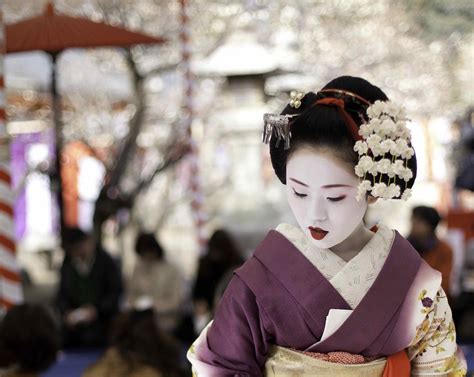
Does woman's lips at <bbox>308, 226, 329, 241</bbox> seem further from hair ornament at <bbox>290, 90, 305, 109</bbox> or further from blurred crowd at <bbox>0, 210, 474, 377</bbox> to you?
blurred crowd at <bbox>0, 210, 474, 377</bbox>

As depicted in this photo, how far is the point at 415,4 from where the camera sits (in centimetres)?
1020

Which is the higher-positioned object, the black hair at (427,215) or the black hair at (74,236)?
the black hair at (427,215)

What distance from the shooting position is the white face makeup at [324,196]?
221cm

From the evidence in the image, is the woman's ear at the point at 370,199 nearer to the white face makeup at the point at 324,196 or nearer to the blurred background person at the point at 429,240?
the white face makeup at the point at 324,196

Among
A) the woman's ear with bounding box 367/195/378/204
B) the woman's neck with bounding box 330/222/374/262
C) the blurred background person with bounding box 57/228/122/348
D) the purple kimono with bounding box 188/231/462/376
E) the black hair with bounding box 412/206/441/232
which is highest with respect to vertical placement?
the woman's ear with bounding box 367/195/378/204

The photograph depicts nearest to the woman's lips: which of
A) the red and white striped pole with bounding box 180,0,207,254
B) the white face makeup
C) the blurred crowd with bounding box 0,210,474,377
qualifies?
the white face makeup

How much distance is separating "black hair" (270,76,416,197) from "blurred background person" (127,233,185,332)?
404 cm

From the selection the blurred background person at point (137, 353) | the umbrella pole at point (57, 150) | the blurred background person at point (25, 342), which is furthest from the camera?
the umbrella pole at point (57, 150)

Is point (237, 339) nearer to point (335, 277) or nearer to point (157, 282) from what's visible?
point (335, 277)

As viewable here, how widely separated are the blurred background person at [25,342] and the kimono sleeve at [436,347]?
1.69 meters

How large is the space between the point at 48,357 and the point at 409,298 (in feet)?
5.87

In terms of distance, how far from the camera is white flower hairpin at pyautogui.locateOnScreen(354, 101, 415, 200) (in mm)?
2145

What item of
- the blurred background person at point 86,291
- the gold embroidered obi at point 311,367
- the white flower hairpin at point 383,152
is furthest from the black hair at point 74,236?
the white flower hairpin at point 383,152

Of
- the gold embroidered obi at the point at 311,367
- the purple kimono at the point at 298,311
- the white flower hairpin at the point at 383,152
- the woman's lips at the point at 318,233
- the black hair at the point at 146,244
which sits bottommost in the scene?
the black hair at the point at 146,244
